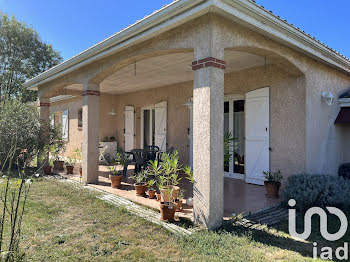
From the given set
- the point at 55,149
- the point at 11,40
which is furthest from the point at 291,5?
the point at 11,40

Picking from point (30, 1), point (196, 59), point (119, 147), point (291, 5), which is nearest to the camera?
point (196, 59)

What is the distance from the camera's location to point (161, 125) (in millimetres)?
9938

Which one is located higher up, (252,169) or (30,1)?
(30,1)

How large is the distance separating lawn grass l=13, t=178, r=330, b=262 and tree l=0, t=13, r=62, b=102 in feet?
55.3

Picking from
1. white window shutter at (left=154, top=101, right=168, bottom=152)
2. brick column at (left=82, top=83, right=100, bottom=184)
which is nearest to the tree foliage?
brick column at (left=82, top=83, right=100, bottom=184)

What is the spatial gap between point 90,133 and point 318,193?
5.39 meters

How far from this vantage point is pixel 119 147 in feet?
39.9

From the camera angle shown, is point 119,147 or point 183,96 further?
point 119,147

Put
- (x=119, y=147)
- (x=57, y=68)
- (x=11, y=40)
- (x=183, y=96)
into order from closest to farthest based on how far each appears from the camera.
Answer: (x=57, y=68) → (x=183, y=96) → (x=119, y=147) → (x=11, y=40)

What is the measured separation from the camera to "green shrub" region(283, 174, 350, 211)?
15.5ft

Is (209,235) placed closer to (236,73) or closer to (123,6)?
(236,73)

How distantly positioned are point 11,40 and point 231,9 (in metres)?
19.7

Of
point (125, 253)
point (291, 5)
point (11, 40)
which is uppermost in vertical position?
point (11, 40)

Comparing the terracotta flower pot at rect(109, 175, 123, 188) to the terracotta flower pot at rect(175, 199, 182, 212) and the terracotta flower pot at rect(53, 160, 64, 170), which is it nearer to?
the terracotta flower pot at rect(175, 199, 182, 212)
